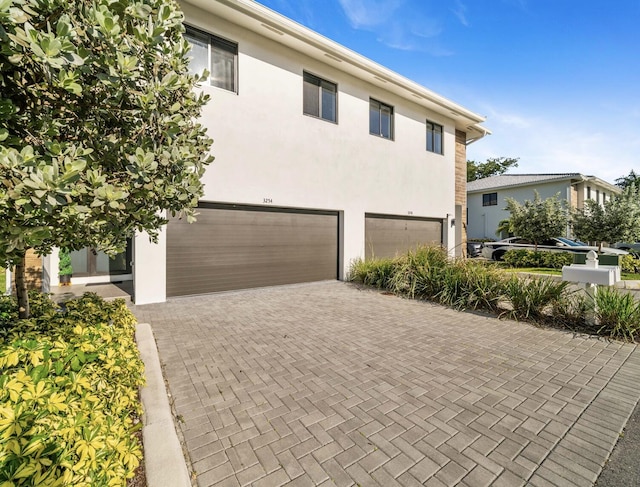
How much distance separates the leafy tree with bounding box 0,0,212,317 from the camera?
1.71m

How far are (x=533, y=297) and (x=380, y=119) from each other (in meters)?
8.47

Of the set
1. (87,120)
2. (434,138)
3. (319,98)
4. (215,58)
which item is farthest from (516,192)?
(87,120)

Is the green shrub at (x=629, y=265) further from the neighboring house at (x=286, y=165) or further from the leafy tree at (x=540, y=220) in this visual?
the neighboring house at (x=286, y=165)

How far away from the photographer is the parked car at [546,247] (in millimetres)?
14766

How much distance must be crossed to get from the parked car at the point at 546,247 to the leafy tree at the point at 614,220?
76 cm

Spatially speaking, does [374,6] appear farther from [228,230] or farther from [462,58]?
[228,230]

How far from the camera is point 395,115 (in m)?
12.0

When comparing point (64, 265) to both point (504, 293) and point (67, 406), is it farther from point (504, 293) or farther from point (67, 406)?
point (504, 293)

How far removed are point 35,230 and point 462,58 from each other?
12.6m

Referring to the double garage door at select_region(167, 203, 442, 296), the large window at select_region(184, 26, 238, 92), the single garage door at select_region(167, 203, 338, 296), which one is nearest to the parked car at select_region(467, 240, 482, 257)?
the double garage door at select_region(167, 203, 442, 296)

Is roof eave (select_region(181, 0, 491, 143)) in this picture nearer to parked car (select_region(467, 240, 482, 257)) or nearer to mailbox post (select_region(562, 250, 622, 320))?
parked car (select_region(467, 240, 482, 257))

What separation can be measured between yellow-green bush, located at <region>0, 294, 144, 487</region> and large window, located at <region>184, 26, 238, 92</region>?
7047mm

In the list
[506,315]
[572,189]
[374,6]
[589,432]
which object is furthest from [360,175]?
[572,189]

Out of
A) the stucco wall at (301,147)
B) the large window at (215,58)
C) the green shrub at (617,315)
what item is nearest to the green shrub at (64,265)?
the stucco wall at (301,147)
